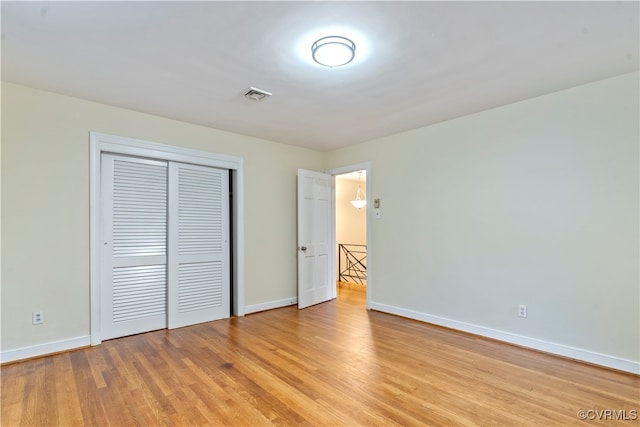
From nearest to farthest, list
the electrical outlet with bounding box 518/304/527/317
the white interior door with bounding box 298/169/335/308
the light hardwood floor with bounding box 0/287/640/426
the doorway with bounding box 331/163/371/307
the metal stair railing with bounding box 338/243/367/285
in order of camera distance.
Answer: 1. the light hardwood floor with bounding box 0/287/640/426
2. the electrical outlet with bounding box 518/304/527/317
3. the white interior door with bounding box 298/169/335/308
4. the metal stair railing with bounding box 338/243/367/285
5. the doorway with bounding box 331/163/371/307

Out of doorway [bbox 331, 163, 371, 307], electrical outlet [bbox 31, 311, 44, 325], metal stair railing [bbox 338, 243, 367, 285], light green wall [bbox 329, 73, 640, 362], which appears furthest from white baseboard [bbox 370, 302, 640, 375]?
electrical outlet [bbox 31, 311, 44, 325]

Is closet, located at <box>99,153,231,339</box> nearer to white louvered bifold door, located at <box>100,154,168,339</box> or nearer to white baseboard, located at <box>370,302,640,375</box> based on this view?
white louvered bifold door, located at <box>100,154,168,339</box>

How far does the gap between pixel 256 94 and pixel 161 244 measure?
215 centimetres

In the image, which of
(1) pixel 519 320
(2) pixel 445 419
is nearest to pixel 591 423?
(2) pixel 445 419

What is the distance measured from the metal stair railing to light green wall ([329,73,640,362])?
3244 mm

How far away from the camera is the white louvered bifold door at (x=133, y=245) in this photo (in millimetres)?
3471

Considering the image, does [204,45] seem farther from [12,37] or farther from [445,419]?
[445,419]

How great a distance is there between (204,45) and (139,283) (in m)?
2.75

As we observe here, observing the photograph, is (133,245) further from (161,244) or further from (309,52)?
(309,52)

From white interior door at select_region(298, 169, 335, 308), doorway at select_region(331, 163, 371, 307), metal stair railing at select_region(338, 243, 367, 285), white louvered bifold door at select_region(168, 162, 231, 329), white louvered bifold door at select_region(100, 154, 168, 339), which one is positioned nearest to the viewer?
white louvered bifold door at select_region(100, 154, 168, 339)

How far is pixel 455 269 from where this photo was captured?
3814mm

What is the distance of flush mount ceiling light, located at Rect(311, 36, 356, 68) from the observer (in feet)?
7.08

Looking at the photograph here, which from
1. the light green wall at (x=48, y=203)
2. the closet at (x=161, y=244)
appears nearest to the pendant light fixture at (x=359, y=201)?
the closet at (x=161, y=244)

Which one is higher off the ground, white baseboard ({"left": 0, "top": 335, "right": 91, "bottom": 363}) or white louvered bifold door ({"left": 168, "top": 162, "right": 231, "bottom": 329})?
white louvered bifold door ({"left": 168, "top": 162, "right": 231, "bottom": 329})
